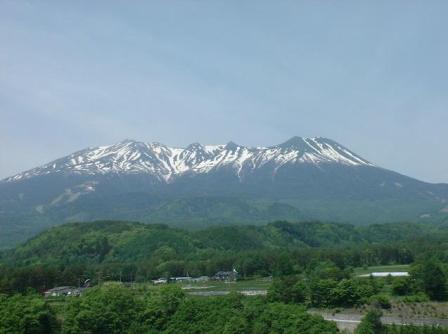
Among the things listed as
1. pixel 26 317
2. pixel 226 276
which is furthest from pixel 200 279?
pixel 26 317

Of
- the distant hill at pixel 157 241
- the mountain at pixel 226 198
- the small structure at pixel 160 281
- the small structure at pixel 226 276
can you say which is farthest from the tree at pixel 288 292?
the mountain at pixel 226 198

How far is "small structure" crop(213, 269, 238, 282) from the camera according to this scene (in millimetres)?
56938

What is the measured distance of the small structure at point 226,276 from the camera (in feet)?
187

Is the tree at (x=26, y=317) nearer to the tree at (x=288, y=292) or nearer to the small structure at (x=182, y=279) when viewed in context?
the tree at (x=288, y=292)

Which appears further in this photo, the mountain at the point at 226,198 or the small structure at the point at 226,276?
the mountain at the point at 226,198

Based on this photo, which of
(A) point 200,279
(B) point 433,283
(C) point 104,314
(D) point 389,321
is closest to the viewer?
(D) point 389,321

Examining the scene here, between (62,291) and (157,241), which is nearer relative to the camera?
(62,291)

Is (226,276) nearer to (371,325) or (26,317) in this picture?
(26,317)

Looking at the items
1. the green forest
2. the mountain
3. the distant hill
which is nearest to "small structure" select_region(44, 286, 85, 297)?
the green forest

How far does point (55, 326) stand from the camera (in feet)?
106

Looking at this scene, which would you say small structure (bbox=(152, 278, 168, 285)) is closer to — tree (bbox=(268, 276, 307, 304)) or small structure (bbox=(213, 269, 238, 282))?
small structure (bbox=(213, 269, 238, 282))

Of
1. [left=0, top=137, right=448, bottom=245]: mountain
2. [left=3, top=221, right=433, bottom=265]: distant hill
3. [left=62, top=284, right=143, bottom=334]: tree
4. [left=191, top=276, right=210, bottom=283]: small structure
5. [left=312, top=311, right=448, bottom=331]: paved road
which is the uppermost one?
[left=0, top=137, right=448, bottom=245]: mountain

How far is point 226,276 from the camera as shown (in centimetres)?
5791

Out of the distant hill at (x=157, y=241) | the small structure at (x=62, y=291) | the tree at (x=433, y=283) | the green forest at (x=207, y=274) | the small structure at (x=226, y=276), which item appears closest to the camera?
the green forest at (x=207, y=274)
